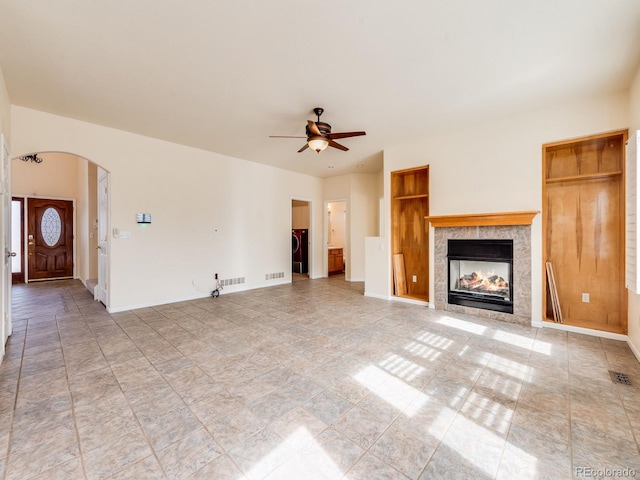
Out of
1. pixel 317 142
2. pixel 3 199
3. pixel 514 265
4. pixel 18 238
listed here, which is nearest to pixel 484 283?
pixel 514 265

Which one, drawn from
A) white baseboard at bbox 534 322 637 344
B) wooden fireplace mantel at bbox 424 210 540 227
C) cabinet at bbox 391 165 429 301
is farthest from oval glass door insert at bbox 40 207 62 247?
white baseboard at bbox 534 322 637 344

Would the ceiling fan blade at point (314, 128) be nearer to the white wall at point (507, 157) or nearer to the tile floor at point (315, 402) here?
the white wall at point (507, 157)

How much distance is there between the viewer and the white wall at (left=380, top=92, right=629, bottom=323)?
3.44m

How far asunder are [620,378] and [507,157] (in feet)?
9.27

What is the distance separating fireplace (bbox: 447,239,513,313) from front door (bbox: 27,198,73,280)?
32.3 feet

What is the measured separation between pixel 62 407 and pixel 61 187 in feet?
27.4

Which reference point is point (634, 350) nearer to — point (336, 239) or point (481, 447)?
point (481, 447)

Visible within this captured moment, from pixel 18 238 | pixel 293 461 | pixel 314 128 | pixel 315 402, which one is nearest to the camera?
pixel 293 461

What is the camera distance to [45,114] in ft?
12.5

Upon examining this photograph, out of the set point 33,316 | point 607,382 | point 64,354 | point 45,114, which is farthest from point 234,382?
point 45,114

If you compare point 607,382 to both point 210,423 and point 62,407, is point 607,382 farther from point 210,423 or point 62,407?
point 62,407

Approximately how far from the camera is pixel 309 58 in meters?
2.65

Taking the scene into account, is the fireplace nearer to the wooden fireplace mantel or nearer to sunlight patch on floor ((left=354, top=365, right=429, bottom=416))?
the wooden fireplace mantel

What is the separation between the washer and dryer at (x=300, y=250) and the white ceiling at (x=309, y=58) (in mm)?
4821
